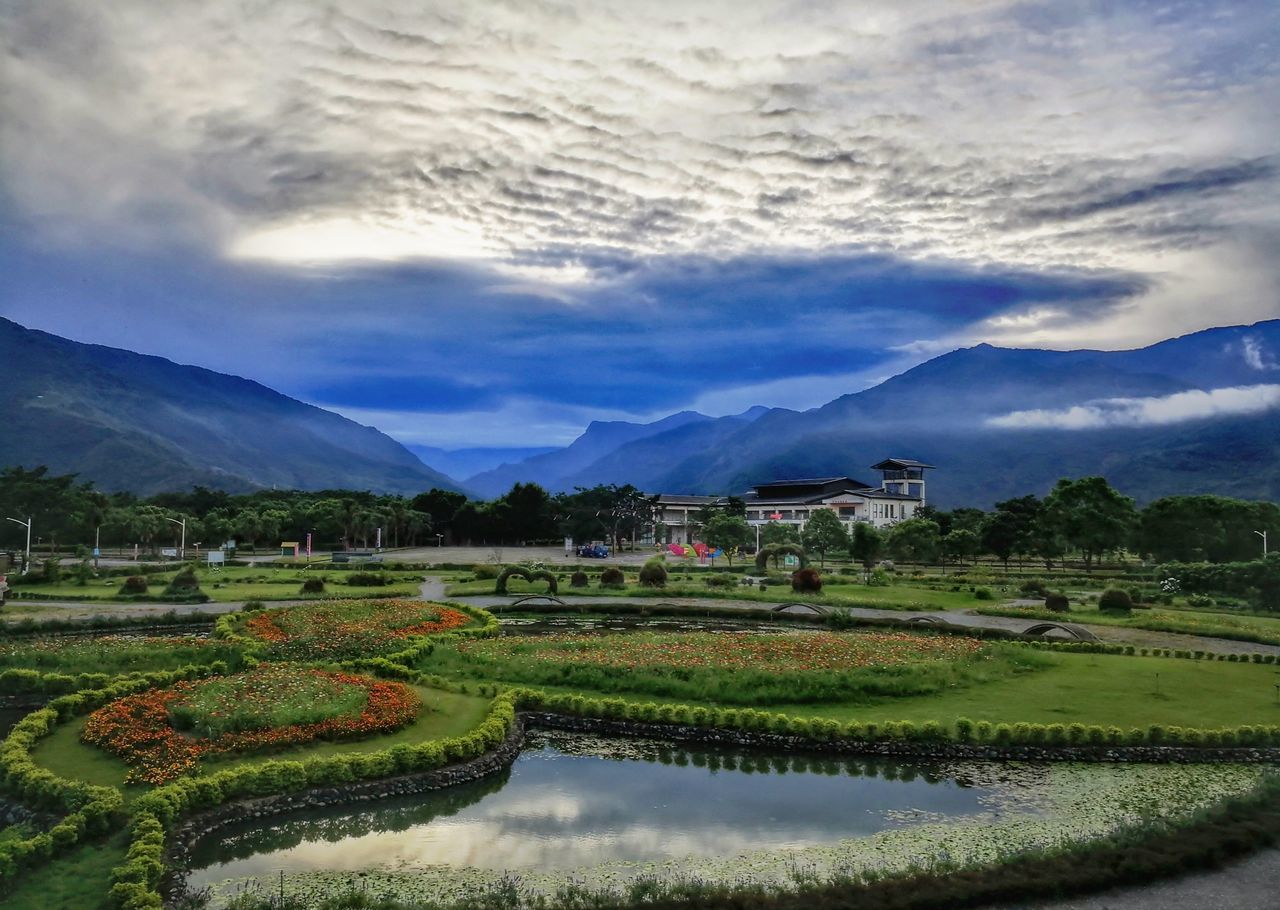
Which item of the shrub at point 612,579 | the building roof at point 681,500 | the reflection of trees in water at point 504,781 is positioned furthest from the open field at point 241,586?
the building roof at point 681,500

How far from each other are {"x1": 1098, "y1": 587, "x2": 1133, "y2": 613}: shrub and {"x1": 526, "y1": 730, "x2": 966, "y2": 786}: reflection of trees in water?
3089 cm

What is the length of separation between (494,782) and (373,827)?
3.41 m

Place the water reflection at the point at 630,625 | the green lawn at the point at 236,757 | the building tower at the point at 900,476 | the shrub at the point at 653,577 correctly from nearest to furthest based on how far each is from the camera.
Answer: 1. the green lawn at the point at 236,757
2. the water reflection at the point at 630,625
3. the shrub at the point at 653,577
4. the building tower at the point at 900,476

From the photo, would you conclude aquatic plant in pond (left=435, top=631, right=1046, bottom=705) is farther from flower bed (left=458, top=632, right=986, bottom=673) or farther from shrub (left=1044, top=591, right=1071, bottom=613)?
shrub (left=1044, top=591, right=1071, bottom=613)

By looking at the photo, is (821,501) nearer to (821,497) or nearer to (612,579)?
(821,497)

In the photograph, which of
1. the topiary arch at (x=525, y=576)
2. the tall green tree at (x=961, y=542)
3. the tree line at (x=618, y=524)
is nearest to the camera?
the topiary arch at (x=525, y=576)

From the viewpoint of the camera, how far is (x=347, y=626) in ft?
111

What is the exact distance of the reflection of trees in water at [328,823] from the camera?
648 inches

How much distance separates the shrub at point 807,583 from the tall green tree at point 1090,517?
32.6 meters

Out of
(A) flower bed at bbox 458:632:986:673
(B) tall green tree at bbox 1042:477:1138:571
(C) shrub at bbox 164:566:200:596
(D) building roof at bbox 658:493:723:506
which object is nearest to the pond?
(A) flower bed at bbox 458:632:986:673

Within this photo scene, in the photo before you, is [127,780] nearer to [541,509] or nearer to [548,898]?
[548,898]

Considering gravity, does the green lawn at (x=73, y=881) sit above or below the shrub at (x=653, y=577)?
below

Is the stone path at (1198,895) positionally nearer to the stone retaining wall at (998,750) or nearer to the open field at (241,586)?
the stone retaining wall at (998,750)

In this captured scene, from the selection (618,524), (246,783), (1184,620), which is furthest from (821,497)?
(246,783)
